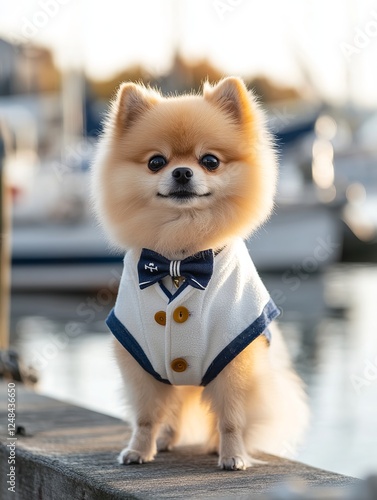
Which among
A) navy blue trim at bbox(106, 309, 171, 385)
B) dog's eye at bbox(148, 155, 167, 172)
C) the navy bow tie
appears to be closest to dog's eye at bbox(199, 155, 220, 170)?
dog's eye at bbox(148, 155, 167, 172)

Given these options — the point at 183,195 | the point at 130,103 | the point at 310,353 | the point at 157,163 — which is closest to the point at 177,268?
the point at 183,195

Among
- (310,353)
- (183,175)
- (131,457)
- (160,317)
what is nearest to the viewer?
(183,175)

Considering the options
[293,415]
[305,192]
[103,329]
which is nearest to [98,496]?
[293,415]

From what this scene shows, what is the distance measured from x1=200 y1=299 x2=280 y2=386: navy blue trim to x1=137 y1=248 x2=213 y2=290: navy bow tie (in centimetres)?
20

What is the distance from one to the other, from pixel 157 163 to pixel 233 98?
367 millimetres

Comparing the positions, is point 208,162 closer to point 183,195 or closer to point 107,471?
point 183,195

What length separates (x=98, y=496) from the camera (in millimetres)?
2756

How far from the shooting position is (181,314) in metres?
2.91

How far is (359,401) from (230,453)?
3.96 meters

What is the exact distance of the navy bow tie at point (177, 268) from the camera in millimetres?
2922

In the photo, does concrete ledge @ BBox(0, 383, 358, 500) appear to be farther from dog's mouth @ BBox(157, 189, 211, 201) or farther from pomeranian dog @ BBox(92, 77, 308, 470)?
dog's mouth @ BBox(157, 189, 211, 201)

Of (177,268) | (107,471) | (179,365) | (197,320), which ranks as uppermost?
(177,268)

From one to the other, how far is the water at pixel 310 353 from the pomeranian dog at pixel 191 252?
298 mm

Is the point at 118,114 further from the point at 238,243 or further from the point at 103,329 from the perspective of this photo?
the point at 103,329
